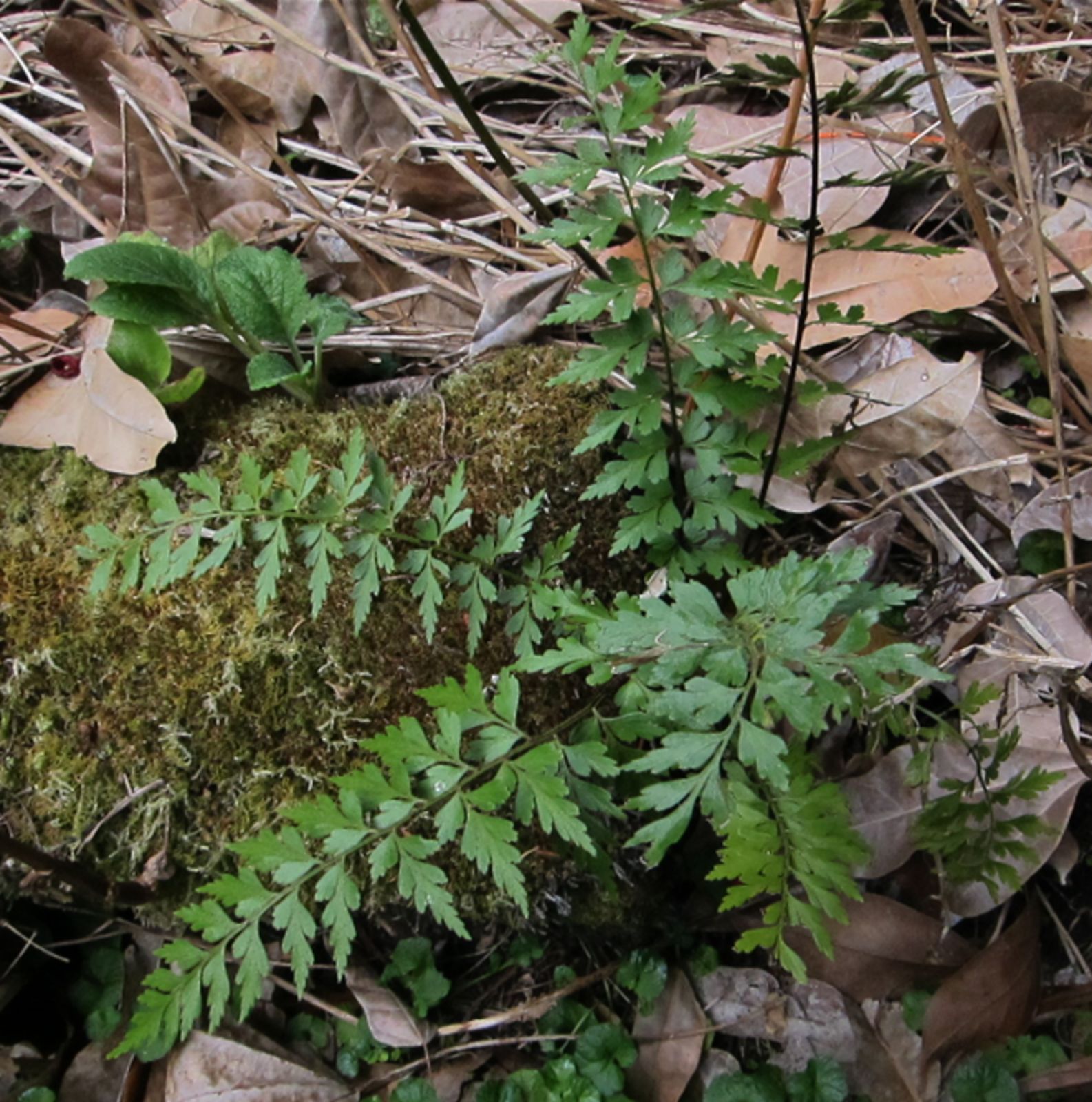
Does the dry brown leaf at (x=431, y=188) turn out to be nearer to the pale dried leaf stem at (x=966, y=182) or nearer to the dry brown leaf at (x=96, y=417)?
the dry brown leaf at (x=96, y=417)

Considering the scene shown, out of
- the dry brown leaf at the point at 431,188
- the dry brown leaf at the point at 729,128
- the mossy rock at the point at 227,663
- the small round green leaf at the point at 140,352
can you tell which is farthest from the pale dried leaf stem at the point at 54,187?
the dry brown leaf at the point at 729,128

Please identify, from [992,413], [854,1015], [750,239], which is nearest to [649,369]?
[750,239]

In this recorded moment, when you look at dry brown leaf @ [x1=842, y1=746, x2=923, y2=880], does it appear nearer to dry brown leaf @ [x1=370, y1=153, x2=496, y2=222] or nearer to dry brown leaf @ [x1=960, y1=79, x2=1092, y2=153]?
dry brown leaf @ [x1=960, y1=79, x2=1092, y2=153]

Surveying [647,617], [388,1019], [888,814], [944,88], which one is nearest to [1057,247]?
[944,88]

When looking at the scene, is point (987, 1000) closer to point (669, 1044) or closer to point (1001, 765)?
point (1001, 765)

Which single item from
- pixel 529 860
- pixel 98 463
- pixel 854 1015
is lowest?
pixel 854 1015

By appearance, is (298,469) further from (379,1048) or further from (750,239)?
(379,1048)

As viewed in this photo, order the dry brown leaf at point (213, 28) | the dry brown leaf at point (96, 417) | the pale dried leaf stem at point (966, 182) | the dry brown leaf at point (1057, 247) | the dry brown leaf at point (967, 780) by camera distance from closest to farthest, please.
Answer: the pale dried leaf stem at point (966, 182), the dry brown leaf at point (967, 780), the dry brown leaf at point (96, 417), the dry brown leaf at point (1057, 247), the dry brown leaf at point (213, 28)
